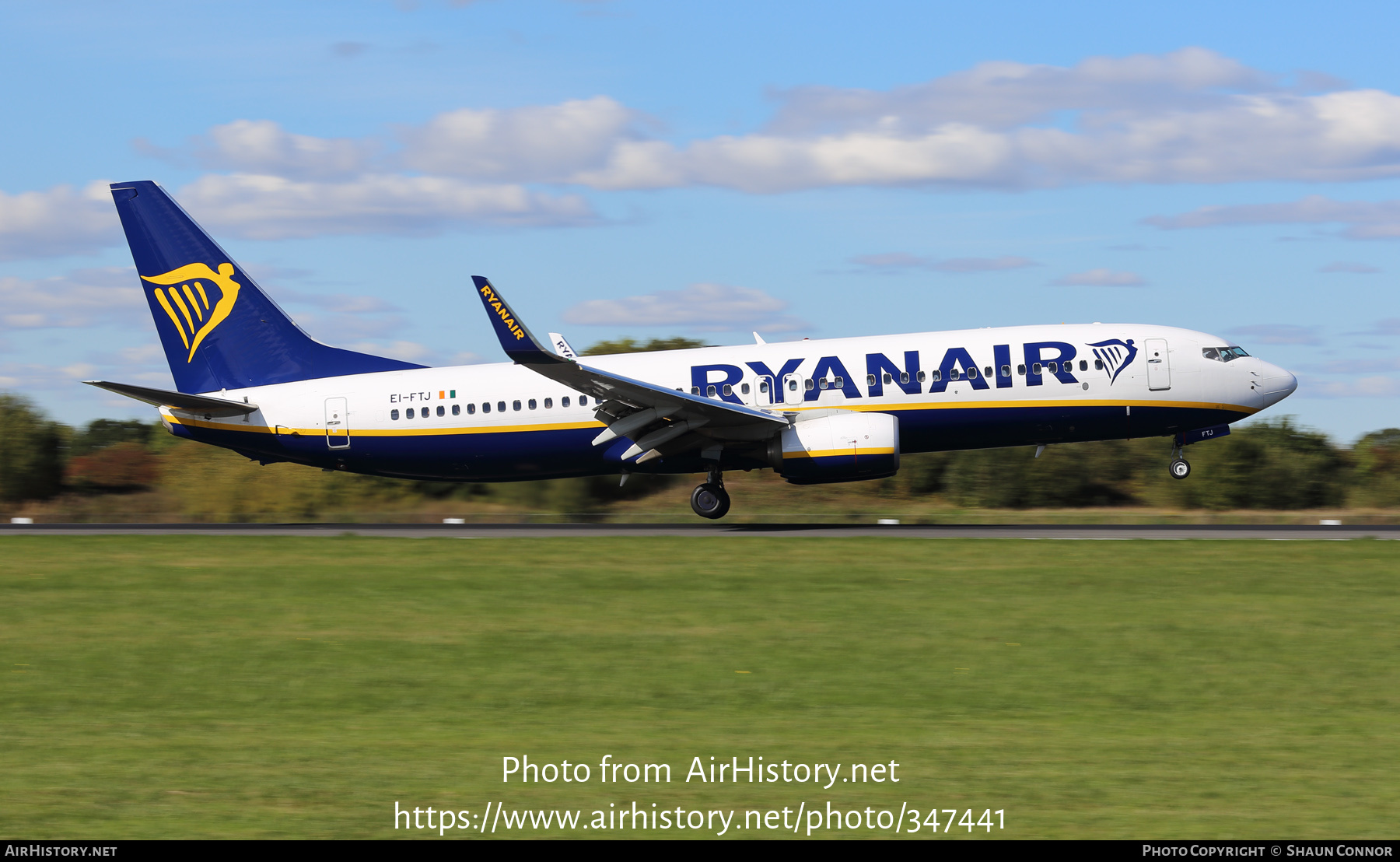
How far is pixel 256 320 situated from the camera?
32594mm

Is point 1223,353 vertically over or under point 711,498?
over

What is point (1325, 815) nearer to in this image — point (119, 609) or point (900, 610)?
point (900, 610)

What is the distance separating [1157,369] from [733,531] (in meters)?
9.97

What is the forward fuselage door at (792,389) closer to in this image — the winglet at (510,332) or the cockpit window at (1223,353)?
the winglet at (510,332)

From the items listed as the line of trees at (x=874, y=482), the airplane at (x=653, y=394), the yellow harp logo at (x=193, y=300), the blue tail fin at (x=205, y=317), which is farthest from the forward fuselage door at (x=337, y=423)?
the line of trees at (x=874, y=482)

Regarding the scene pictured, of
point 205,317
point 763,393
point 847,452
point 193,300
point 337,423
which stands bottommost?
point 847,452

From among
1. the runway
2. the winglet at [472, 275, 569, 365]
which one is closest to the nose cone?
the runway

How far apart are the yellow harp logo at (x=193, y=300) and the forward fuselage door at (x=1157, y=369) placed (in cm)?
2159

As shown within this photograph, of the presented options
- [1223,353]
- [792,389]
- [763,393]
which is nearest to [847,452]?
[792,389]

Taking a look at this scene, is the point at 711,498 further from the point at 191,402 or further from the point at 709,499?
the point at 191,402

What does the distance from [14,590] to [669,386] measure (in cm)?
1428

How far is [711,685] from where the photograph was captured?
44.7 ft

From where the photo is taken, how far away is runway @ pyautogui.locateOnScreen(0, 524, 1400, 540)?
27266mm

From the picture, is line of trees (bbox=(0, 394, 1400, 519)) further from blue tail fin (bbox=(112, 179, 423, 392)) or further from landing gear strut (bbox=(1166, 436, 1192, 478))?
landing gear strut (bbox=(1166, 436, 1192, 478))
